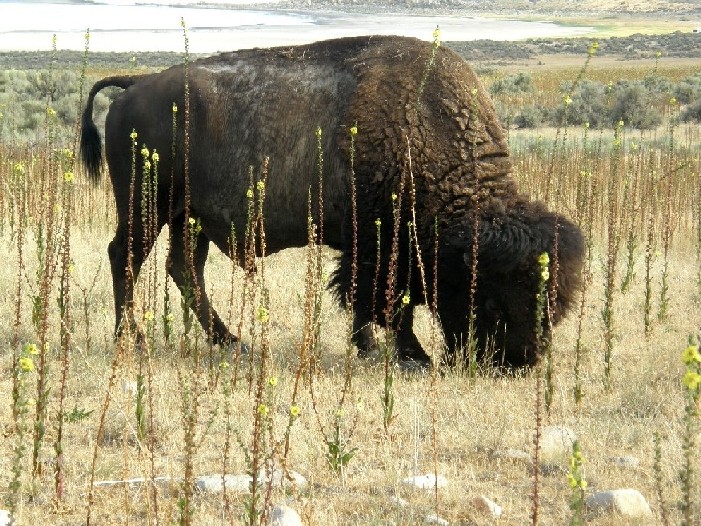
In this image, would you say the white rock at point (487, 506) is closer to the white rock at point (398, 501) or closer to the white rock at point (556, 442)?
the white rock at point (398, 501)

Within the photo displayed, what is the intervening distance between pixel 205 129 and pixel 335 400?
2292mm

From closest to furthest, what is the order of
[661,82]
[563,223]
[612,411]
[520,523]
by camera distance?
[520,523], [612,411], [563,223], [661,82]

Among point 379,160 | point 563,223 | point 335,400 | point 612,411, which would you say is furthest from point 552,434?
point 379,160

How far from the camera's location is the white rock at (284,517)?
3471 millimetres

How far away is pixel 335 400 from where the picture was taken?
5383 mm

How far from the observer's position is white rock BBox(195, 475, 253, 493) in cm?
393

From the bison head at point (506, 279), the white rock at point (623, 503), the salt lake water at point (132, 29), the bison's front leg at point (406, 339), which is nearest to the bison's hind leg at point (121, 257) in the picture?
the bison's front leg at point (406, 339)

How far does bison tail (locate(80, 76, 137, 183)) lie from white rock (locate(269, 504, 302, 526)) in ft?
13.9

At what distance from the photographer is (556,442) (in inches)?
173

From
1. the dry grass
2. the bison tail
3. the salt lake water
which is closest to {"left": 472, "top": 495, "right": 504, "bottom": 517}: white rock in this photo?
the dry grass

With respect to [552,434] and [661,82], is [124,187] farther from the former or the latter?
[661,82]

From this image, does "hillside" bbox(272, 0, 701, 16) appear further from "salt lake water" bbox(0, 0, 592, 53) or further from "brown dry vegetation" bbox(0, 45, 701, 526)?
"brown dry vegetation" bbox(0, 45, 701, 526)

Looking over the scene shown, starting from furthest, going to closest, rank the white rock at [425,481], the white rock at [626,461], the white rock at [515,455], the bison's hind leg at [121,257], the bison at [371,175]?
the bison's hind leg at [121,257] < the bison at [371,175] < the white rock at [515,455] < the white rock at [626,461] < the white rock at [425,481]

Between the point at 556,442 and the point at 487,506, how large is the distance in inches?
31.0
